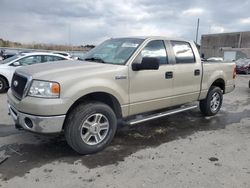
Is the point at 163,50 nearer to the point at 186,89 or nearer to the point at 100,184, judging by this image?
the point at 186,89

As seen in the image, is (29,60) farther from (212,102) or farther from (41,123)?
(41,123)

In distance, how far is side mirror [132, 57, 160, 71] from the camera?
14.7 feet

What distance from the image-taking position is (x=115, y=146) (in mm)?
4688

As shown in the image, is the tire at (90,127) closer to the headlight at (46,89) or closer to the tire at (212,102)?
the headlight at (46,89)

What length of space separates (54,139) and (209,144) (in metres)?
2.75

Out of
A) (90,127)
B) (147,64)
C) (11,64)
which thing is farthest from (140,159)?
(11,64)

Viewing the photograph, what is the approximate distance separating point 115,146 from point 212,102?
3220 mm

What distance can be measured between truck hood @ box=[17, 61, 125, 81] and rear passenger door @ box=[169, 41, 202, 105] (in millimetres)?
1525

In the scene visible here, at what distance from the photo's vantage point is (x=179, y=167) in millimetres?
3891

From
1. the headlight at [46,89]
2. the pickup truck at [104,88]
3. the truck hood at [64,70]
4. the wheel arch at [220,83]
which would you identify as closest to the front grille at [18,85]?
the pickup truck at [104,88]

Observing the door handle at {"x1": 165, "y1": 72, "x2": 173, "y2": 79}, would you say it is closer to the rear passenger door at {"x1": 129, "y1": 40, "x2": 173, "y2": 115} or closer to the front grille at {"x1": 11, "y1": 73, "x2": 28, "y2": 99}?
the rear passenger door at {"x1": 129, "y1": 40, "x2": 173, "y2": 115}

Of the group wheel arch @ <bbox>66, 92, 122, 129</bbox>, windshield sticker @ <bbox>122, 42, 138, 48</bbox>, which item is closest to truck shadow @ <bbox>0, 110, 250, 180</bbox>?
wheel arch @ <bbox>66, 92, 122, 129</bbox>

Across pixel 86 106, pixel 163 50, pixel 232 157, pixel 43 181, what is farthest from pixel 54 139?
pixel 232 157

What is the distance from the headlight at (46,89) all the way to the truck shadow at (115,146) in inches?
38.9
